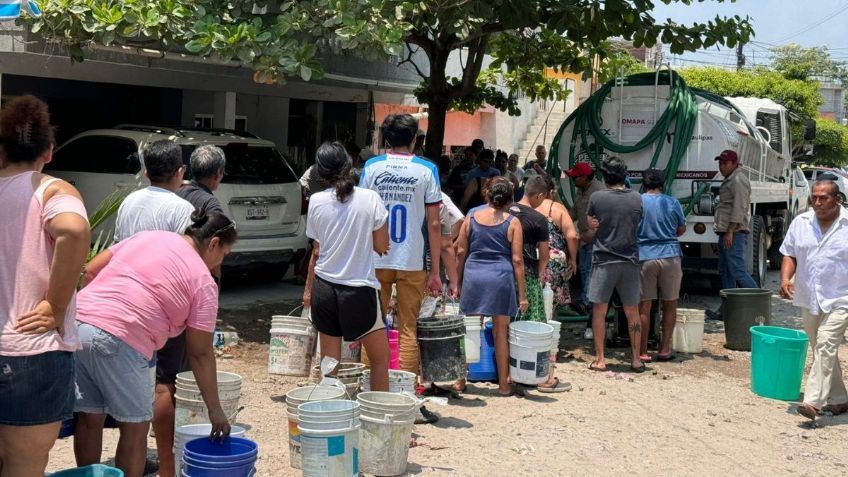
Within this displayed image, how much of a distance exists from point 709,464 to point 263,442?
9.30 ft

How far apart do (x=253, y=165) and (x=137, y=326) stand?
701 cm

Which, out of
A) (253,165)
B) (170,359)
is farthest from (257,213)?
(170,359)

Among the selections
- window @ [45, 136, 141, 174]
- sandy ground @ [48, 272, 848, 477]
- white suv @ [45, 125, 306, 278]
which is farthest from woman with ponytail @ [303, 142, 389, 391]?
window @ [45, 136, 141, 174]

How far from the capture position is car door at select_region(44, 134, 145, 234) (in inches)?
420

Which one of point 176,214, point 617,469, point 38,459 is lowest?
point 617,469

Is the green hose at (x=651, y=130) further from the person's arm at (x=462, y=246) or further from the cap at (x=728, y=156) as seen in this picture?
the person's arm at (x=462, y=246)

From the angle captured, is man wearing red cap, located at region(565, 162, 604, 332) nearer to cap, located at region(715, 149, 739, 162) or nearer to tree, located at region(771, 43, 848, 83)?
cap, located at region(715, 149, 739, 162)

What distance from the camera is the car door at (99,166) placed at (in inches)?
420

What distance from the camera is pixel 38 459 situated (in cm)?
383

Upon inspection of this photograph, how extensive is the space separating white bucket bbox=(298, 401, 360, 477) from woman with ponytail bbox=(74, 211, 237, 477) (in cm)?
68

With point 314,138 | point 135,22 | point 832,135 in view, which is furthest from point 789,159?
point 832,135

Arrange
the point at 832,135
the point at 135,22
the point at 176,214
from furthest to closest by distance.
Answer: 1. the point at 832,135
2. the point at 135,22
3. the point at 176,214

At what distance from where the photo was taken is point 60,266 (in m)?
3.70

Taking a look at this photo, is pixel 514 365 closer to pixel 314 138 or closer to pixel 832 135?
pixel 314 138
